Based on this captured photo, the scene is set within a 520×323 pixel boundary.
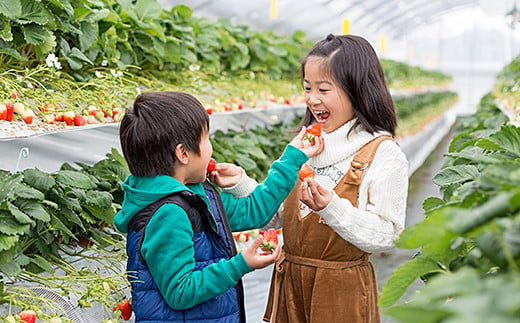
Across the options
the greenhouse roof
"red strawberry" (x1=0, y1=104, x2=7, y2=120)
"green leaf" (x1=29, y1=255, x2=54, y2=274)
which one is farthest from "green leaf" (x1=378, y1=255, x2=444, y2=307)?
the greenhouse roof

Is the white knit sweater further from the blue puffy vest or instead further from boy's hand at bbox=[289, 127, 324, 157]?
the blue puffy vest

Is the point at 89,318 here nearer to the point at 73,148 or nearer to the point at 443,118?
the point at 73,148

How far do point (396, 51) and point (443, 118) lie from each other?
736cm

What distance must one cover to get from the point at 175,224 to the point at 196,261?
0.52 feet

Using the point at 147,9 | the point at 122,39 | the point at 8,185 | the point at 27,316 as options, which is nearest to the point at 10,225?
the point at 8,185

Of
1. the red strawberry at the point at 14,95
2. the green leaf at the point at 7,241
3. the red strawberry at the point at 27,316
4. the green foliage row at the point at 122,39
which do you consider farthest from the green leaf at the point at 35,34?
the red strawberry at the point at 27,316

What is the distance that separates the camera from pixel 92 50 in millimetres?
3023

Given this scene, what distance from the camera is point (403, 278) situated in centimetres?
104

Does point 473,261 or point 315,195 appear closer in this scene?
point 473,261

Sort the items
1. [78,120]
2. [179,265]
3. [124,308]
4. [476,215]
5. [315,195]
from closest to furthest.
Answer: [476,215]
[179,265]
[315,195]
[124,308]
[78,120]

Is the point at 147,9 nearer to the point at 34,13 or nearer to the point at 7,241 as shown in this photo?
the point at 34,13

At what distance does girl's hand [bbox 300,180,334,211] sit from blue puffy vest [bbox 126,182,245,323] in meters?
0.26

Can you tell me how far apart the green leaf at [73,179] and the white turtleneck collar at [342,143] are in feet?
2.75

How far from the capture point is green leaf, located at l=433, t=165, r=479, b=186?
1773 mm
